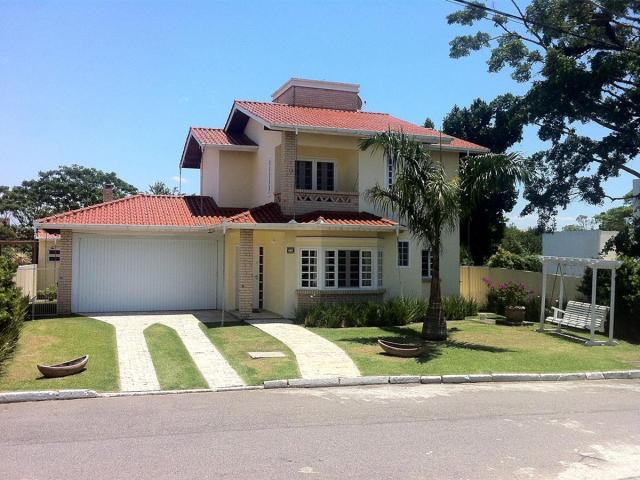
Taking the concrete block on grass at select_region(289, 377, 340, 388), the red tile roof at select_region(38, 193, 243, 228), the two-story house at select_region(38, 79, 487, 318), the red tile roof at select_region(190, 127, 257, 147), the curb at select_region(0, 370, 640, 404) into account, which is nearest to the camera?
the curb at select_region(0, 370, 640, 404)

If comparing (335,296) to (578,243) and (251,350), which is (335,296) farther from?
(578,243)

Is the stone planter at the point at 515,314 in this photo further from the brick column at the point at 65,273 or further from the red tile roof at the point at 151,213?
the brick column at the point at 65,273

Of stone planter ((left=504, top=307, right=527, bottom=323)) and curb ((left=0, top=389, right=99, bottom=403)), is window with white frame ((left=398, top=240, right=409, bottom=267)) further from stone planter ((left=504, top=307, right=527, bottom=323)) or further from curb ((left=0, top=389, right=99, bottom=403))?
curb ((left=0, top=389, right=99, bottom=403))

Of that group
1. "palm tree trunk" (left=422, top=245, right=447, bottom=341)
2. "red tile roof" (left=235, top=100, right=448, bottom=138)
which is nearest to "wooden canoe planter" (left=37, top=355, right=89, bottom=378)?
"palm tree trunk" (left=422, top=245, right=447, bottom=341)

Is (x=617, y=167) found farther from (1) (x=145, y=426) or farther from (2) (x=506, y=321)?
(1) (x=145, y=426)

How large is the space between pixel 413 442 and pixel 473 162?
9.83 metres

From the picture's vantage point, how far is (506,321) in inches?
776

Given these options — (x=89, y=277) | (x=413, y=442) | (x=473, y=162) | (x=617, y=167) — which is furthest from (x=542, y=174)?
(x=413, y=442)

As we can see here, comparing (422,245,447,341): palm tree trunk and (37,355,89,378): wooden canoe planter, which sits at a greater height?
(422,245,447,341): palm tree trunk

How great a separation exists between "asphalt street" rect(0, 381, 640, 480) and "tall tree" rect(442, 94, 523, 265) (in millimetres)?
21354

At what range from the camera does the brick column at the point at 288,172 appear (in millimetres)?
19359

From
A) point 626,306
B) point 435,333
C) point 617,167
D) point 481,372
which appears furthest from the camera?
point 617,167

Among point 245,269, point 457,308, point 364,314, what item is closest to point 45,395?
point 245,269

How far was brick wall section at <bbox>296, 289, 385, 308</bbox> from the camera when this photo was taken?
18.4 metres
